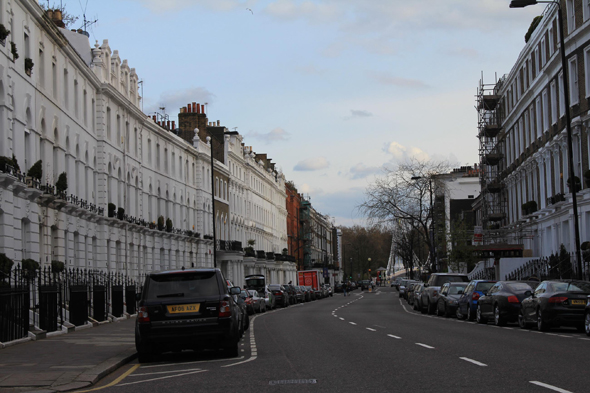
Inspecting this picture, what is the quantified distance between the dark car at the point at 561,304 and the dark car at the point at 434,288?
14.1m

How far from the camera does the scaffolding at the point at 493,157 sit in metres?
62.5

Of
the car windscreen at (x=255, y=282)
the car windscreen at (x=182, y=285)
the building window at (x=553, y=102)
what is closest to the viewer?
the car windscreen at (x=182, y=285)

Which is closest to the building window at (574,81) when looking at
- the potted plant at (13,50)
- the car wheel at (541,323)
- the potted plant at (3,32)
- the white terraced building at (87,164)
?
the car wheel at (541,323)

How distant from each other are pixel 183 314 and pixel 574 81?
29849mm

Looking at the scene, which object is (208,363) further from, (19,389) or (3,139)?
(3,139)

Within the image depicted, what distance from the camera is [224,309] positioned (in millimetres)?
15703

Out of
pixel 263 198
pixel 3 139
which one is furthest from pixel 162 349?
pixel 263 198

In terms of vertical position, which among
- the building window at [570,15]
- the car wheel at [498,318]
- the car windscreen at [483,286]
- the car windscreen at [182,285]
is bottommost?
the car wheel at [498,318]

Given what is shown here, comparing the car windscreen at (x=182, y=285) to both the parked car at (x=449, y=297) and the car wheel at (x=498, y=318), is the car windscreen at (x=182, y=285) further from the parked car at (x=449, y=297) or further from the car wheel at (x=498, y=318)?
the parked car at (x=449, y=297)

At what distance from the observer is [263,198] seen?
101000mm

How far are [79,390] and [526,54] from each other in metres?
45.5

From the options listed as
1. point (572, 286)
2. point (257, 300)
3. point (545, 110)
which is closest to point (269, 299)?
point (257, 300)

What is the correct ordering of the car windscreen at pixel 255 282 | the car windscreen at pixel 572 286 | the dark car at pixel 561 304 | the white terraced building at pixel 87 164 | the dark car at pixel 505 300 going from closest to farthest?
1. the dark car at pixel 561 304
2. the car windscreen at pixel 572 286
3. the dark car at pixel 505 300
4. the white terraced building at pixel 87 164
5. the car windscreen at pixel 255 282

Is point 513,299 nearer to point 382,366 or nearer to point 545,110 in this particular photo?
point 382,366
